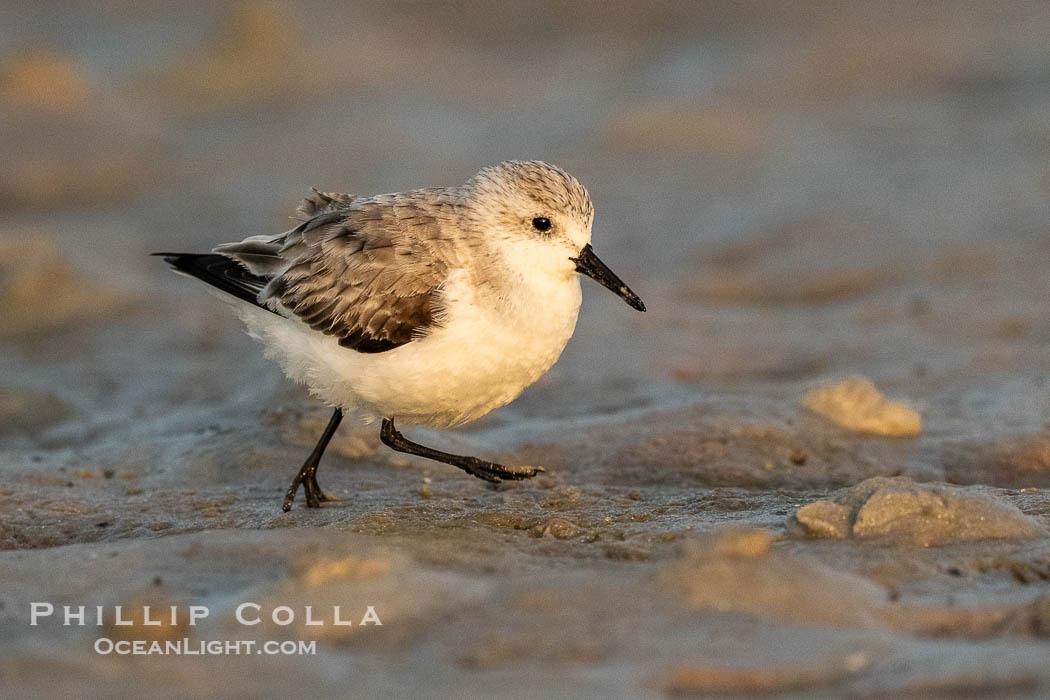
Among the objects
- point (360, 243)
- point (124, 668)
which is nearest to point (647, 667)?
point (124, 668)

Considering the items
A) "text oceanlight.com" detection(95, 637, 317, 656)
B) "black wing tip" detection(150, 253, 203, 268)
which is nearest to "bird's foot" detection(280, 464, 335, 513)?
"black wing tip" detection(150, 253, 203, 268)

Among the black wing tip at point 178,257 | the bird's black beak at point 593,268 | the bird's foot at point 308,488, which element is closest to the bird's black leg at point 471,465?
the bird's foot at point 308,488

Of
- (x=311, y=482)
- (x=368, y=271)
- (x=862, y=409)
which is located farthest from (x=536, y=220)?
(x=862, y=409)

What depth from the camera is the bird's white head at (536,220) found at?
590cm

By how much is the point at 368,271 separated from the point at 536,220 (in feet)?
2.70

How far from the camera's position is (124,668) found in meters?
3.88

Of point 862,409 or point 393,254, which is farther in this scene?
point 862,409

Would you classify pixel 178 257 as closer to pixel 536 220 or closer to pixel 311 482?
pixel 311 482

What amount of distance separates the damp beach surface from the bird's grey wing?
89 centimetres

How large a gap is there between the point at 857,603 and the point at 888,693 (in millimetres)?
581

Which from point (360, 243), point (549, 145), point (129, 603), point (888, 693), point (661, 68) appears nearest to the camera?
point (888, 693)

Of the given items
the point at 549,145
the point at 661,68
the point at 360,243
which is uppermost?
the point at 661,68

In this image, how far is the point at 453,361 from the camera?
221 inches

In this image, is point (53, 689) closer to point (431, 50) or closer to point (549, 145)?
point (549, 145)
